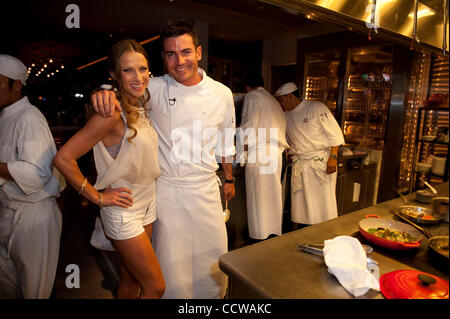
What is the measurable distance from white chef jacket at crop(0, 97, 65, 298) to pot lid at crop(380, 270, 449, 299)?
140 cm

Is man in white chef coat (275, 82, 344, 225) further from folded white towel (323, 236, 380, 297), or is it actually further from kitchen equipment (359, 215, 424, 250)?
folded white towel (323, 236, 380, 297)

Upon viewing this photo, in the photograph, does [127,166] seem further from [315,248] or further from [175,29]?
[315,248]

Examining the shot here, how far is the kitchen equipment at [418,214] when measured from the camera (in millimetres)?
1223

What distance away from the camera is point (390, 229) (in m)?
1.13

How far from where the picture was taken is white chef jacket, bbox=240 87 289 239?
2.59 metres

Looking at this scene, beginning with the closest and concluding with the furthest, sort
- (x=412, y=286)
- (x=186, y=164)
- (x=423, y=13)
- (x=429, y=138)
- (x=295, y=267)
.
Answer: (x=412, y=286) → (x=295, y=267) → (x=186, y=164) → (x=423, y=13) → (x=429, y=138)

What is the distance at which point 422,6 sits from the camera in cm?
171

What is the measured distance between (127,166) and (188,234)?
53 centimetres

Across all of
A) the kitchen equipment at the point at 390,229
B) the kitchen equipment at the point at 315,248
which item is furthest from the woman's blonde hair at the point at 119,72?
the kitchen equipment at the point at 390,229

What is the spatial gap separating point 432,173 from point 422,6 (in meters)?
2.70
